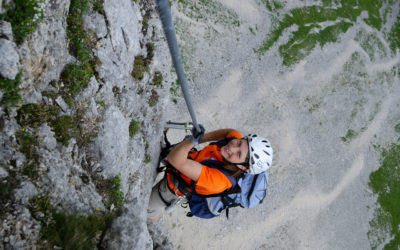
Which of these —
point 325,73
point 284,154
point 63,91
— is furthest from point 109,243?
point 325,73

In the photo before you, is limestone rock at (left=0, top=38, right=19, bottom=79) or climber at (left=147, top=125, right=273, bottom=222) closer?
limestone rock at (left=0, top=38, right=19, bottom=79)

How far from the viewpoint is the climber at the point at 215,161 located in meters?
7.14

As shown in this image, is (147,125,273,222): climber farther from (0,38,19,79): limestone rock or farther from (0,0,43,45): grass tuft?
(0,0,43,45): grass tuft

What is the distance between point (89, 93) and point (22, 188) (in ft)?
8.72

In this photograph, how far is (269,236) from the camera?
17641mm

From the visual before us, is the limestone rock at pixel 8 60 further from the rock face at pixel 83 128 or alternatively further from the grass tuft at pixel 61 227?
the grass tuft at pixel 61 227

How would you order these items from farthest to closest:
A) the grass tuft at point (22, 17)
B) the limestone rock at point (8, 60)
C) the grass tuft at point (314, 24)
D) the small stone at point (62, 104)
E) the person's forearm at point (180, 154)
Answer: the grass tuft at point (314, 24) < the person's forearm at point (180, 154) < the small stone at point (62, 104) < the grass tuft at point (22, 17) < the limestone rock at point (8, 60)

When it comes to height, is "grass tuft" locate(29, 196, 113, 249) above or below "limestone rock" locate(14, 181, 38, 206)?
below

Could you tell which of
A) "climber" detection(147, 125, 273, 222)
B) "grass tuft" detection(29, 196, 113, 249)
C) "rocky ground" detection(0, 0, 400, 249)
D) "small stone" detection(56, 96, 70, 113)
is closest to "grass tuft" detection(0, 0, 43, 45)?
"rocky ground" detection(0, 0, 400, 249)

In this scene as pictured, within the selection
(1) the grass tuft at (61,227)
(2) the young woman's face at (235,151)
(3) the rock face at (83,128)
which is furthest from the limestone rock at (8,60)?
(2) the young woman's face at (235,151)

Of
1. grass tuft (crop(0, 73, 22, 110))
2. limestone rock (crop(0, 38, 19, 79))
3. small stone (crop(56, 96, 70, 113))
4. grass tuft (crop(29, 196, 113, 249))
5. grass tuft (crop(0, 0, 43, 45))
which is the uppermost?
grass tuft (crop(0, 0, 43, 45))

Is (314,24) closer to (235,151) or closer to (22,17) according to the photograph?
(235,151)

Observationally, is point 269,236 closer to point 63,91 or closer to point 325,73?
point 325,73

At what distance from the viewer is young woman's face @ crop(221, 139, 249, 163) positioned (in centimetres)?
786
